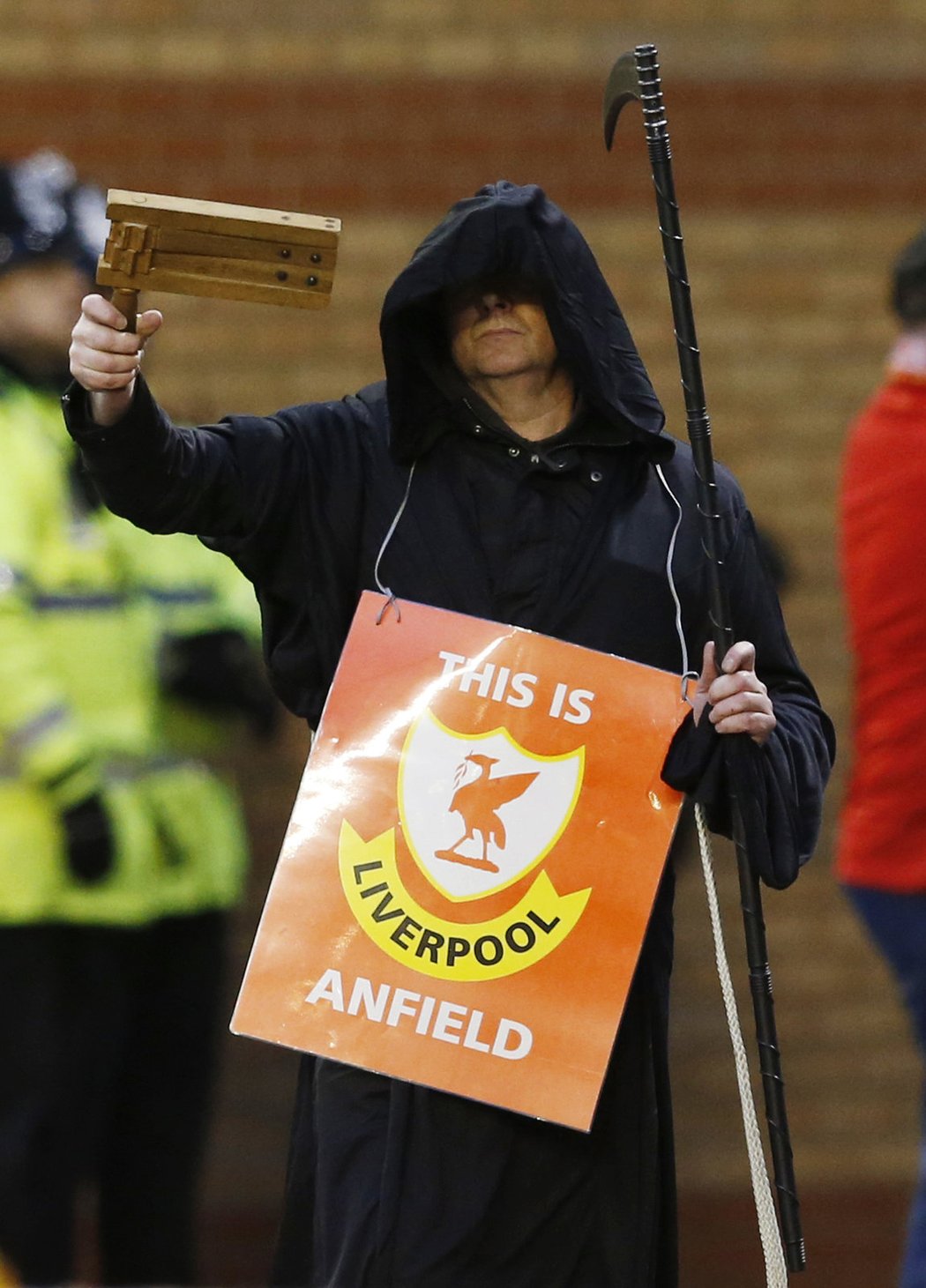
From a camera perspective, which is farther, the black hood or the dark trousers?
the dark trousers

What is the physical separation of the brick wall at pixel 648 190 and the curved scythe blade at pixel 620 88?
235 cm

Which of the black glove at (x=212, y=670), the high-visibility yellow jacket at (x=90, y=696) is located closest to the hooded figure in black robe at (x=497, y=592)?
the high-visibility yellow jacket at (x=90, y=696)

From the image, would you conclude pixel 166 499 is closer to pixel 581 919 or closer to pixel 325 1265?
pixel 581 919

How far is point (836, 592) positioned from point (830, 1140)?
4.40 feet

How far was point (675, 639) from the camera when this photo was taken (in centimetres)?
315

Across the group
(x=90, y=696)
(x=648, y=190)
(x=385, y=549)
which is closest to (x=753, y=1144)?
(x=385, y=549)

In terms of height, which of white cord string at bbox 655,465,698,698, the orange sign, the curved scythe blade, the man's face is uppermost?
the curved scythe blade

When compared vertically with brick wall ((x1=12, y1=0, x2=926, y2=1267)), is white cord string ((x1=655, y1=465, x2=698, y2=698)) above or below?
below

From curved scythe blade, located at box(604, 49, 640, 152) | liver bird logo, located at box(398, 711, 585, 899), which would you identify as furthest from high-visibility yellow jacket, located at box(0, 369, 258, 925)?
curved scythe blade, located at box(604, 49, 640, 152)

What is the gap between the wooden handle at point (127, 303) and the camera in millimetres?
2807

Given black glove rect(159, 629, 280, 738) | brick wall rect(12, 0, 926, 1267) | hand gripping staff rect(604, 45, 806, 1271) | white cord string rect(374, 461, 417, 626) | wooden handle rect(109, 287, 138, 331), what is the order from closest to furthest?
wooden handle rect(109, 287, 138, 331)
hand gripping staff rect(604, 45, 806, 1271)
white cord string rect(374, 461, 417, 626)
black glove rect(159, 629, 280, 738)
brick wall rect(12, 0, 926, 1267)

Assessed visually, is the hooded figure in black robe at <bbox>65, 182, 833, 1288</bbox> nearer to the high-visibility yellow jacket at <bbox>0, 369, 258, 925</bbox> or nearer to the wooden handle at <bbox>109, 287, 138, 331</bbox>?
the wooden handle at <bbox>109, 287, 138, 331</bbox>

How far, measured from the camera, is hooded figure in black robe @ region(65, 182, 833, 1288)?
9.87 feet

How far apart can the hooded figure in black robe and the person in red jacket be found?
1003 millimetres
